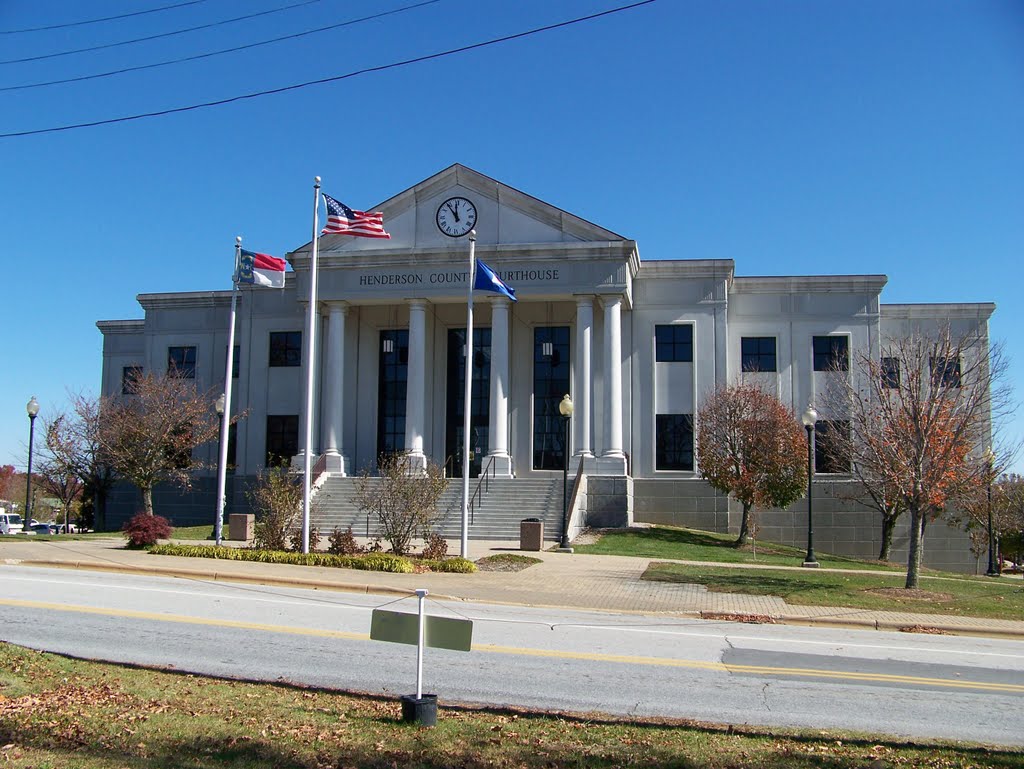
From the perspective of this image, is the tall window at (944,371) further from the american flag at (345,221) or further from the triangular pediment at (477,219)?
the triangular pediment at (477,219)

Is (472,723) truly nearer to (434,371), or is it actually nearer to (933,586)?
(933,586)

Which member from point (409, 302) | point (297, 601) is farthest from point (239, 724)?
point (409, 302)

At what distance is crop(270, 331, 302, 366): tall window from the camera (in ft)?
128

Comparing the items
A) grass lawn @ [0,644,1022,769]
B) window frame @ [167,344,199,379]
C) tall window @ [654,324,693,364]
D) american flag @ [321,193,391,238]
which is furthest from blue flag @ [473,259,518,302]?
window frame @ [167,344,199,379]

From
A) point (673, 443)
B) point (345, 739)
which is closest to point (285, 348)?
point (673, 443)

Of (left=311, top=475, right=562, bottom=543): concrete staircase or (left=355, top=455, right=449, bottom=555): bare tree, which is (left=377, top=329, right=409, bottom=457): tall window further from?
(left=355, top=455, right=449, bottom=555): bare tree

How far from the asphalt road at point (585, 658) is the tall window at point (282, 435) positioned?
23.1 meters

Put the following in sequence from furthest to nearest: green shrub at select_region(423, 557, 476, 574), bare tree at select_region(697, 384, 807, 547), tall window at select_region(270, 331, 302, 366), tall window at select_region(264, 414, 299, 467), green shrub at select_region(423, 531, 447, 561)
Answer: tall window at select_region(270, 331, 302, 366) < tall window at select_region(264, 414, 299, 467) < bare tree at select_region(697, 384, 807, 547) < green shrub at select_region(423, 531, 447, 561) < green shrub at select_region(423, 557, 476, 574)

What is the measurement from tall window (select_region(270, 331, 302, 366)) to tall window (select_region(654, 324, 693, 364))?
15200 millimetres

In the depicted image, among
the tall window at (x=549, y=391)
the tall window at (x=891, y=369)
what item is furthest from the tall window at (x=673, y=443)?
the tall window at (x=891, y=369)

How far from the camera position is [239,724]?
7.02m

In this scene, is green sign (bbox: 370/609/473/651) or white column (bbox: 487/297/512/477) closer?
green sign (bbox: 370/609/473/651)

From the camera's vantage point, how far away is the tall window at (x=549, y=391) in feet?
119

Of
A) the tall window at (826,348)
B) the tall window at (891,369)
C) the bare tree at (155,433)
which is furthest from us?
the tall window at (826,348)
